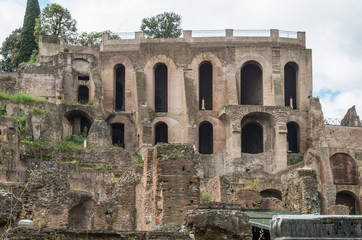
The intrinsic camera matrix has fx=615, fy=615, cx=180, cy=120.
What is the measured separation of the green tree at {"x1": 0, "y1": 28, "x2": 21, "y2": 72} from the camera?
187ft

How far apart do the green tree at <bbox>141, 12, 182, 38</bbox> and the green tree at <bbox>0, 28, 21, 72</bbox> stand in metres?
12.1

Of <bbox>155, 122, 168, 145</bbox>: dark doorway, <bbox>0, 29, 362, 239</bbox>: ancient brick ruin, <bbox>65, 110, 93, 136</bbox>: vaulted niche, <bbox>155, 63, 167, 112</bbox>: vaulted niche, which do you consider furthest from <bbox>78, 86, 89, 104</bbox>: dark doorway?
<bbox>155, 122, 168, 145</bbox>: dark doorway

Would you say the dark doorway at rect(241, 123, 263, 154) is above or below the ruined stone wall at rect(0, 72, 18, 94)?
below

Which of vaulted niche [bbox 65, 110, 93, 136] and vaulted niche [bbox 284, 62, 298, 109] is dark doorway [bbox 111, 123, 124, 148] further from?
vaulted niche [bbox 284, 62, 298, 109]

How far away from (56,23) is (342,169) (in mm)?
27445

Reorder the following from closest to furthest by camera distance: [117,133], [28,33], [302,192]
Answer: [302,192], [117,133], [28,33]

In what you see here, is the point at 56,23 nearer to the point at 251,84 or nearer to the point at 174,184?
the point at 251,84

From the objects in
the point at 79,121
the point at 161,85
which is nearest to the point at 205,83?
the point at 161,85

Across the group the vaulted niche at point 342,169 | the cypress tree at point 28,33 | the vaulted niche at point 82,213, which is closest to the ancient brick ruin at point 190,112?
the vaulted niche at point 342,169

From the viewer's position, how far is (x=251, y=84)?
4919 centimetres

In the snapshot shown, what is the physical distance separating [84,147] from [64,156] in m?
1.86

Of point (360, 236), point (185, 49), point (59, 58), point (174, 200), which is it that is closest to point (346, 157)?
point (185, 49)

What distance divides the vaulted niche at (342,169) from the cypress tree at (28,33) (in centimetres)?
2759

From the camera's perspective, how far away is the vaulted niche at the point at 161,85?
48125 millimetres
